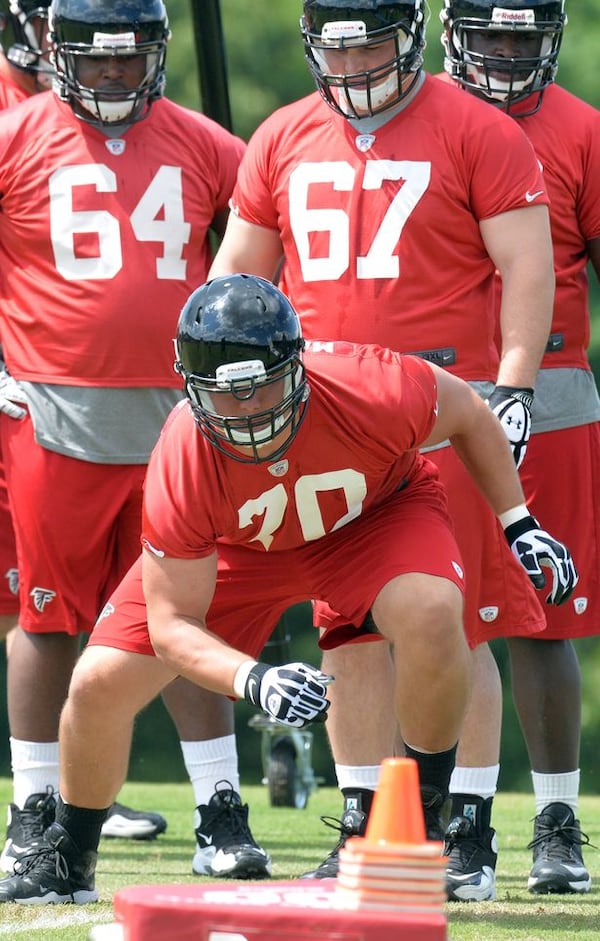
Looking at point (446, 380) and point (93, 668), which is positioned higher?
point (446, 380)

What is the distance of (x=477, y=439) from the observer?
12.3 ft

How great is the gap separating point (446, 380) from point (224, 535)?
23.2 inches

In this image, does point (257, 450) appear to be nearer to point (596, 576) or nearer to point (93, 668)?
point (93, 668)

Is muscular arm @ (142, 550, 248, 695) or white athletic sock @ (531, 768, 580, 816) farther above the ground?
muscular arm @ (142, 550, 248, 695)

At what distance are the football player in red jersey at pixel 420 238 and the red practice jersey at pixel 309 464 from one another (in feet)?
1.50

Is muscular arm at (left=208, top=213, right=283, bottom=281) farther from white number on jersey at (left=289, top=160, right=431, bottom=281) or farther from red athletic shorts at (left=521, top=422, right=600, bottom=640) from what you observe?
red athletic shorts at (left=521, top=422, right=600, bottom=640)

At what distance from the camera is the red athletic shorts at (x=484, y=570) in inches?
164

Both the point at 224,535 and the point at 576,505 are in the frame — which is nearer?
the point at 224,535

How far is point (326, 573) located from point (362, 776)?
0.52 m

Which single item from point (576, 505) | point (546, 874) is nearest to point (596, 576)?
point (576, 505)

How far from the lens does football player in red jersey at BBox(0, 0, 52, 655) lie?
4.92m

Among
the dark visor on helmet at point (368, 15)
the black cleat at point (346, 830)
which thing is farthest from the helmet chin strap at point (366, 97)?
the black cleat at point (346, 830)

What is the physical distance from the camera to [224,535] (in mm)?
3664

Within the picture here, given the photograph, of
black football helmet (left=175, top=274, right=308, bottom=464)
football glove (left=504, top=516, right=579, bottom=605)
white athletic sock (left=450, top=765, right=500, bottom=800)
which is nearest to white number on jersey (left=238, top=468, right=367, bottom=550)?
black football helmet (left=175, top=274, right=308, bottom=464)
